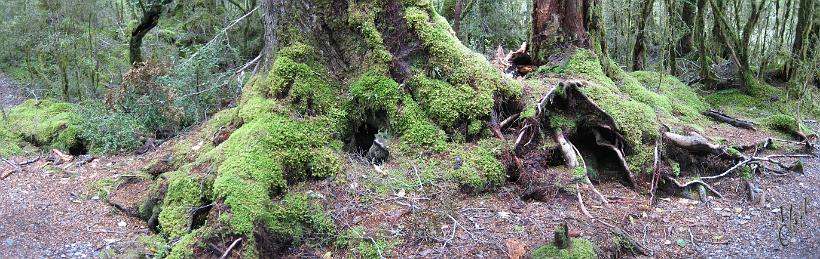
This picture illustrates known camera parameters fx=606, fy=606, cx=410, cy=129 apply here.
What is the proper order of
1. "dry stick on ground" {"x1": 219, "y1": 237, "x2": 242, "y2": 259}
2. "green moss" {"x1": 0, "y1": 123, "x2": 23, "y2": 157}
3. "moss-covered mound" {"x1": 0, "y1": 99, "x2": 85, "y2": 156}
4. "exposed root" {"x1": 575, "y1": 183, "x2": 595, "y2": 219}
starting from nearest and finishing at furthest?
1. "dry stick on ground" {"x1": 219, "y1": 237, "x2": 242, "y2": 259}
2. "exposed root" {"x1": 575, "y1": 183, "x2": 595, "y2": 219}
3. "green moss" {"x1": 0, "y1": 123, "x2": 23, "y2": 157}
4. "moss-covered mound" {"x1": 0, "y1": 99, "x2": 85, "y2": 156}

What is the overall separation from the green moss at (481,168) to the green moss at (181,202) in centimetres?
244

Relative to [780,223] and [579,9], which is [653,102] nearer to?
[579,9]

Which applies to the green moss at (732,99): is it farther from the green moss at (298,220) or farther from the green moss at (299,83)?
the green moss at (298,220)

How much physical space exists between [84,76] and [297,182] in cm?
1108

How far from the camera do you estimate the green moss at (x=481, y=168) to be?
5.90 m

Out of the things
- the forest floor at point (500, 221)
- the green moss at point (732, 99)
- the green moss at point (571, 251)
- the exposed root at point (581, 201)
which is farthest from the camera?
the green moss at point (732, 99)

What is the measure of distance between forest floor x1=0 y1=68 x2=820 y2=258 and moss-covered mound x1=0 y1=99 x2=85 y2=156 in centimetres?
278

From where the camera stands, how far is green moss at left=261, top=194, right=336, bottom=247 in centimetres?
529

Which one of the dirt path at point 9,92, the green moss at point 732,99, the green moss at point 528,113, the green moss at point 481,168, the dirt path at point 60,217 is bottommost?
the dirt path at point 9,92

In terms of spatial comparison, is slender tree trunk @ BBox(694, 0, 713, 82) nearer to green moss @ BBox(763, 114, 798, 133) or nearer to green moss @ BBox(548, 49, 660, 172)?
green moss @ BBox(763, 114, 798, 133)

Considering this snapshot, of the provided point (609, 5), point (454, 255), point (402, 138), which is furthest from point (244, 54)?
point (454, 255)

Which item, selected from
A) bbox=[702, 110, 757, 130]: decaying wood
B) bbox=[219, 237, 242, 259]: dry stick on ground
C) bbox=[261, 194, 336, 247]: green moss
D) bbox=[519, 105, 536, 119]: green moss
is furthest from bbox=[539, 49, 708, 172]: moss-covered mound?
bbox=[219, 237, 242, 259]: dry stick on ground

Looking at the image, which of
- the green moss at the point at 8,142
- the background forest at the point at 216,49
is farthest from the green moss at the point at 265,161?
the green moss at the point at 8,142

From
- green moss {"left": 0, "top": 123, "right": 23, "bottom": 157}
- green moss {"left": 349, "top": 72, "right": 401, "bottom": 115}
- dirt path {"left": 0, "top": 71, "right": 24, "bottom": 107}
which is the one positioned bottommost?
dirt path {"left": 0, "top": 71, "right": 24, "bottom": 107}
